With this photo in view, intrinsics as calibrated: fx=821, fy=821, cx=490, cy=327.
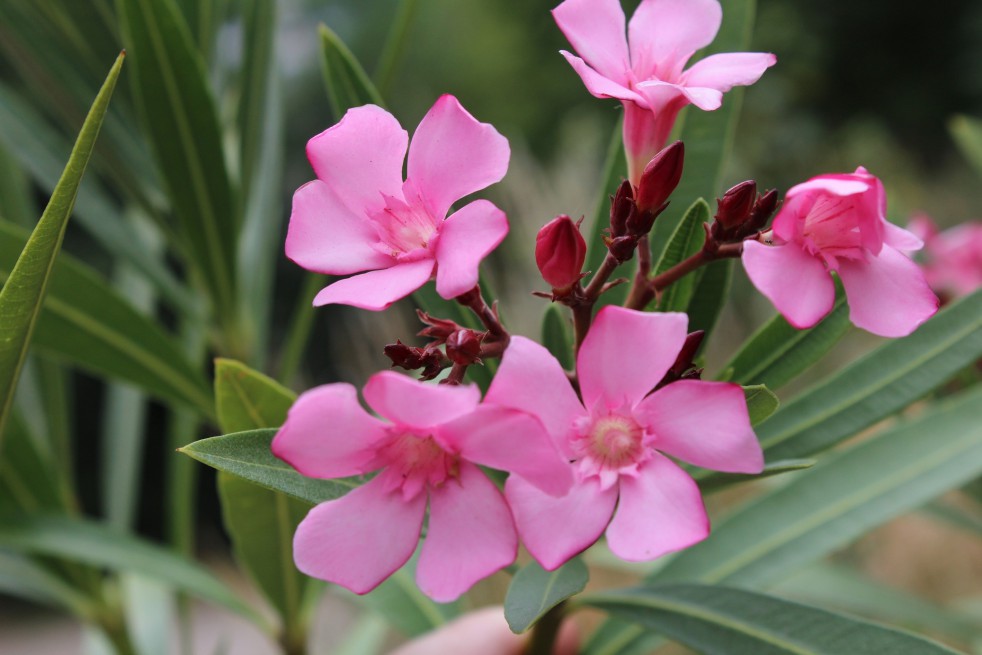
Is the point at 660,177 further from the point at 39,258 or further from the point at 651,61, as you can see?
the point at 39,258

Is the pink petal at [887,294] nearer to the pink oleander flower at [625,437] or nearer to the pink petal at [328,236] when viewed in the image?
the pink oleander flower at [625,437]

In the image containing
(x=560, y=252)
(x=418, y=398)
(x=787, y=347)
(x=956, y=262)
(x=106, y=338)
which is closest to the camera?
(x=418, y=398)

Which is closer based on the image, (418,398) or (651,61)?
(418,398)

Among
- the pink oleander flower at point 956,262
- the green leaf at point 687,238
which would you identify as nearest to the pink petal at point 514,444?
the green leaf at point 687,238

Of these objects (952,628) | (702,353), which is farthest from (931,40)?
(702,353)

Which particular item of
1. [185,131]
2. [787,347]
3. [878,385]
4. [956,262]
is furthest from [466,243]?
[956,262]

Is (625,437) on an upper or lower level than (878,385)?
upper

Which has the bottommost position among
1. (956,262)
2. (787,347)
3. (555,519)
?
(956,262)
